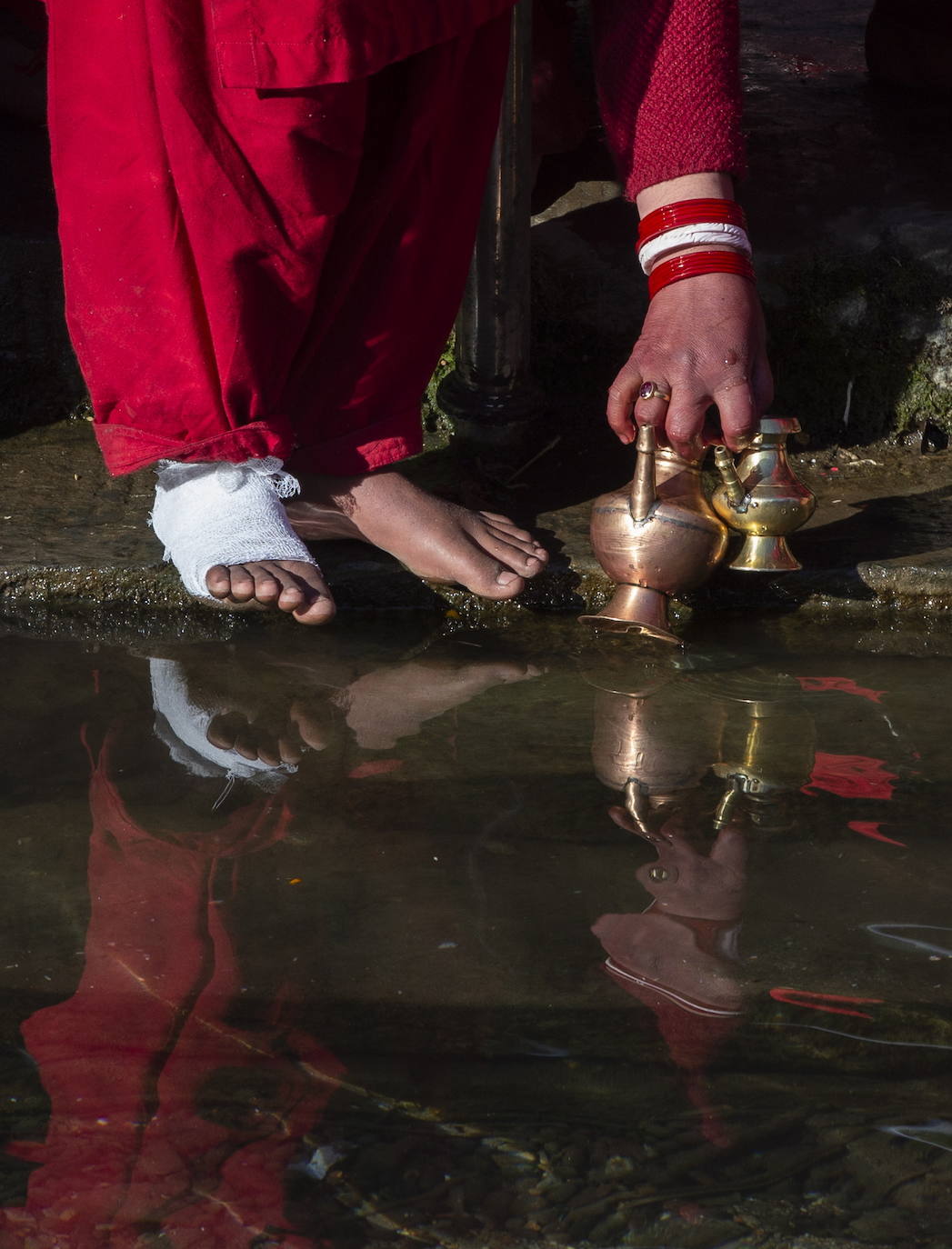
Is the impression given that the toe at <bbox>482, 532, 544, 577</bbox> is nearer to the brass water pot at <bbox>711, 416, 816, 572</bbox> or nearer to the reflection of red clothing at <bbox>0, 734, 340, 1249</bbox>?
the brass water pot at <bbox>711, 416, 816, 572</bbox>

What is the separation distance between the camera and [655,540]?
6.11 ft

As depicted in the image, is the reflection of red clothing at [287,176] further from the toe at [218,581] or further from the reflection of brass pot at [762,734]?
the reflection of brass pot at [762,734]

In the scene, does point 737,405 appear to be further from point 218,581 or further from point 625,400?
point 218,581

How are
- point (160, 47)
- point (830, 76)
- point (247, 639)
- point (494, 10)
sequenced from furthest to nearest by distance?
1. point (830, 76)
2. point (247, 639)
3. point (494, 10)
4. point (160, 47)

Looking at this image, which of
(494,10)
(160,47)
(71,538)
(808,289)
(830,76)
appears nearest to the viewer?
(160,47)

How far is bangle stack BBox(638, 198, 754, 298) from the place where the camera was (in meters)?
1.78

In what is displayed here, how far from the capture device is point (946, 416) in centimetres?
251

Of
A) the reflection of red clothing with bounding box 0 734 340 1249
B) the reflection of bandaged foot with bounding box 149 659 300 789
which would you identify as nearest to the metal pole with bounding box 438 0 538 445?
the reflection of bandaged foot with bounding box 149 659 300 789

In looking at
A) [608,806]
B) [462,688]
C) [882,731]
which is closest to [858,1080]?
[608,806]

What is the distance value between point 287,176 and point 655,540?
0.70 m

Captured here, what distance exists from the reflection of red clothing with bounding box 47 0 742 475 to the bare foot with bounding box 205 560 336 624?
175 millimetres

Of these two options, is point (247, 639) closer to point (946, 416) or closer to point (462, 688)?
point (462, 688)

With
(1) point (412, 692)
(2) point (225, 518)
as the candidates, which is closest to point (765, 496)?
(1) point (412, 692)

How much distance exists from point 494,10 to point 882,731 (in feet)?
3.59
